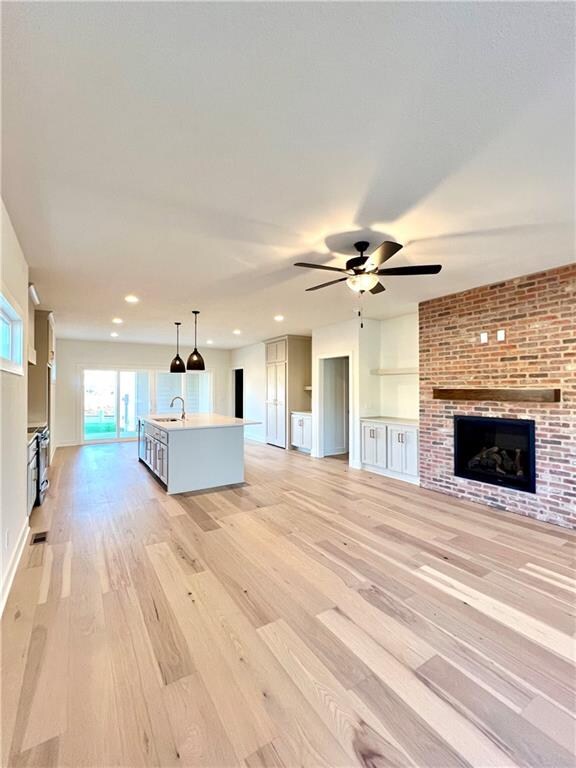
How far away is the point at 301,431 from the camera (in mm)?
7660

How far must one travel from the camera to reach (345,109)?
1556 mm

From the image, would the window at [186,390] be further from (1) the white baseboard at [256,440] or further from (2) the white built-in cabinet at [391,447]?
(2) the white built-in cabinet at [391,447]

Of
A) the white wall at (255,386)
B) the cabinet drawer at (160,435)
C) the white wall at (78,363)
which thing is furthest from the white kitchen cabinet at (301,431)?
the white wall at (78,363)

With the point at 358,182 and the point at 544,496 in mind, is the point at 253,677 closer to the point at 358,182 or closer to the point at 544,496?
the point at 358,182

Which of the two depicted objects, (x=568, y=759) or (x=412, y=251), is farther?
(x=412, y=251)

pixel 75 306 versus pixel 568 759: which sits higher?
pixel 75 306

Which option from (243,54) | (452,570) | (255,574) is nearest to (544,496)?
(452,570)

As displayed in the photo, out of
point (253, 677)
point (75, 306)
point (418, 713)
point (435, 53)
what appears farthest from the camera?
point (75, 306)

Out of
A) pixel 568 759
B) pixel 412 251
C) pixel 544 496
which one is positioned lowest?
pixel 568 759

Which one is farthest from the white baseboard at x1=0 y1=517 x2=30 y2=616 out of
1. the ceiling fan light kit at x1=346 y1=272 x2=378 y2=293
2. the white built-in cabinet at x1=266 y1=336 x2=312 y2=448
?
the white built-in cabinet at x1=266 y1=336 x2=312 y2=448

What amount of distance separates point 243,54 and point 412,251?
2210mm

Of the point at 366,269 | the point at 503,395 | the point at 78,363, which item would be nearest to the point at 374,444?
the point at 503,395

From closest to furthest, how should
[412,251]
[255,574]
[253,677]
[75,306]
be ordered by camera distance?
[253,677] → [255,574] → [412,251] → [75,306]

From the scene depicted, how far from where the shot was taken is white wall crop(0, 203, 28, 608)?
2.37 meters
